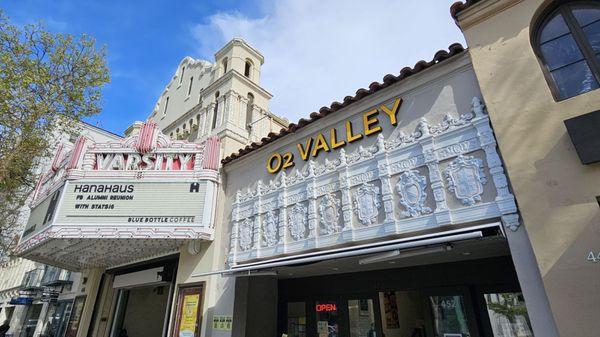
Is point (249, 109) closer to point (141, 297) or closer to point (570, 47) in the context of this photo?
point (570, 47)

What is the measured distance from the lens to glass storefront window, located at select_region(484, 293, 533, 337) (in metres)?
5.44

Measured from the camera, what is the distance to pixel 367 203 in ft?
21.4

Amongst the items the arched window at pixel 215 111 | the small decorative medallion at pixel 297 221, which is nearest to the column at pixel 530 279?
the small decorative medallion at pixel 297 221

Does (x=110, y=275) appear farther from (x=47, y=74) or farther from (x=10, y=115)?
(x=47, y=74)

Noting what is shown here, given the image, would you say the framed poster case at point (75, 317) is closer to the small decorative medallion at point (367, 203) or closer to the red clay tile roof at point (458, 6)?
the small decorative medallion at point (367, 203)

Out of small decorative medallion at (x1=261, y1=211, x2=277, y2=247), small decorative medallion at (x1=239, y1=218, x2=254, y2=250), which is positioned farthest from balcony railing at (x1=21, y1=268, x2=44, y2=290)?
small decorative medallion at (x1=261, y1=211, x2=277, y2=247)

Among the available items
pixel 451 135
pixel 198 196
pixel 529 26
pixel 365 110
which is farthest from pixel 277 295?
pixel 529 26

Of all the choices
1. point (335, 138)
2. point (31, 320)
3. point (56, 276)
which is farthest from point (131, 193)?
point (31, 320)

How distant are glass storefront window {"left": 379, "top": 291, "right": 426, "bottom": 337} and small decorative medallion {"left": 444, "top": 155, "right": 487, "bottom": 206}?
4257 mm

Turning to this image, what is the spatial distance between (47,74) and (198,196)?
7292 millimetres

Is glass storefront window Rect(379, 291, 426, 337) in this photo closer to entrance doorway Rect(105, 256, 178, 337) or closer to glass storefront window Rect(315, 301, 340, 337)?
glass storefront window Rect(315, 301, 340, 337)

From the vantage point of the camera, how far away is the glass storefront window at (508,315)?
17.8ft

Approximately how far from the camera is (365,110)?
743 cm

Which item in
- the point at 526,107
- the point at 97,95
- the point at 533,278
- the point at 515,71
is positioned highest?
the point at 97,95
